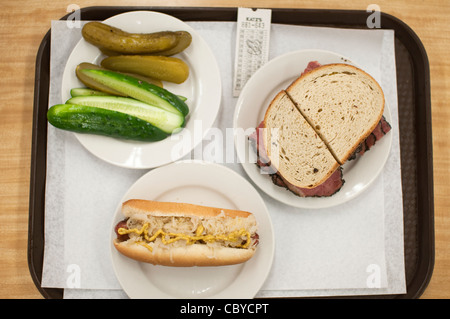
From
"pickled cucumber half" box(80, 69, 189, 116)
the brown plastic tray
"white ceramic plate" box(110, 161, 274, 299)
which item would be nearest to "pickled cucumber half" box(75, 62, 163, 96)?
"pickled cucumber half" box(80, 69, 189, 116)

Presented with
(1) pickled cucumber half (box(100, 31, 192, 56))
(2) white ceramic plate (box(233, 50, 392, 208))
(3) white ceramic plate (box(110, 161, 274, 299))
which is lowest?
(3) white ceramic plate (box(110, 161, 274, 299))

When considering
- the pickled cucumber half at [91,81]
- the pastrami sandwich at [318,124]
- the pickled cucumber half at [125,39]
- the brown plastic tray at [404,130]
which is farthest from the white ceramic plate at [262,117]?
the pickled cucumber half at [91,81]

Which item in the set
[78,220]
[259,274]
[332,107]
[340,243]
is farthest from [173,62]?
[340,243]

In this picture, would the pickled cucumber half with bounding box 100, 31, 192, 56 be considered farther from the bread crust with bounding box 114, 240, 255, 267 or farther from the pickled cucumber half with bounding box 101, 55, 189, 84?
the bread crust with bounding box 114, 240, 255, 267

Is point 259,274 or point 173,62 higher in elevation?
point 173,62

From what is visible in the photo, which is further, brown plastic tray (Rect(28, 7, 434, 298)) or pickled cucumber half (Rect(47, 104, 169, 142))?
brown plastic tray (Rect(28, 7, 434, 298))

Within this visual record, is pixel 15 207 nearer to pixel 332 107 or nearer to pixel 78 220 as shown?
pixel 78 220
